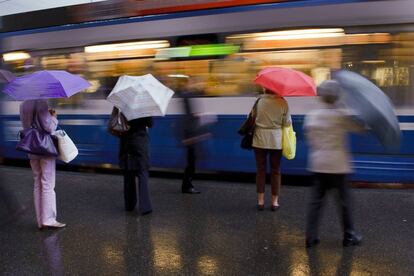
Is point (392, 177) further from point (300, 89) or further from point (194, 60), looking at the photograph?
point (194, 60)

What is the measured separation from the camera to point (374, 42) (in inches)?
268

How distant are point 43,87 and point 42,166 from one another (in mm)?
883

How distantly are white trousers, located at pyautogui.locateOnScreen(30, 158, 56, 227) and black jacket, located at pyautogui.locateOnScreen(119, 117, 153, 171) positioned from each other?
3.06 feet

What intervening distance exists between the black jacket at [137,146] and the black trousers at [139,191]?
0.11 m

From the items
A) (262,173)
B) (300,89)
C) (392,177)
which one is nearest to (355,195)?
(392,177)

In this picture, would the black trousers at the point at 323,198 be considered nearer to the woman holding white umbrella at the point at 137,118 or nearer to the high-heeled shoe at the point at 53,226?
the woman holding white umbrella at the point at 137,118

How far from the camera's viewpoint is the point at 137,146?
5.95 meters

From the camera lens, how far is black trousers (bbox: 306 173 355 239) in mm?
4625

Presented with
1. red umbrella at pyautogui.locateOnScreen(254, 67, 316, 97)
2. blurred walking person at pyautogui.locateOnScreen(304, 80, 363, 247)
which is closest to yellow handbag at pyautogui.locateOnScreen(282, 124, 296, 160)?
red umbrella at pyautogui.locateOnScreen(254, 67, 316, 97)

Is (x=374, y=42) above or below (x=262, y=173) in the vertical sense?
above

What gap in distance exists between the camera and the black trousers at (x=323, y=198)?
4.62m

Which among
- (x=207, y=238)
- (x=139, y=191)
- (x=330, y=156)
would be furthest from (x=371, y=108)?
(x=139, y=191)

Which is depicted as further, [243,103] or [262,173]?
[243,103]

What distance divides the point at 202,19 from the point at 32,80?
133 inches
